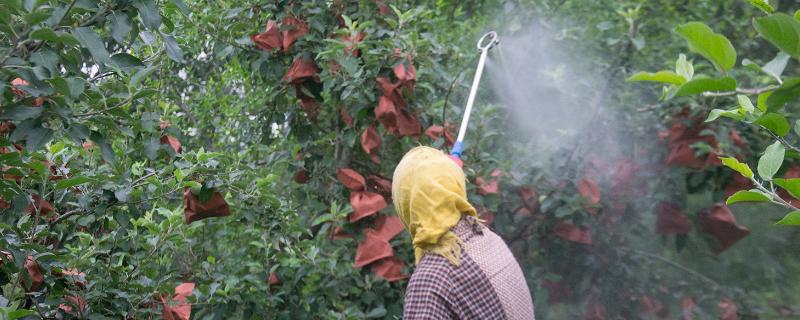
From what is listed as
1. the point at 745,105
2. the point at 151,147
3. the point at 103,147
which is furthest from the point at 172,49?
the point at 745,105

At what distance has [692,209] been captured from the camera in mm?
3551

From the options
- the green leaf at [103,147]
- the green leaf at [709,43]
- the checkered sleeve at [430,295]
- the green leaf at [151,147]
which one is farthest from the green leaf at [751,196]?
the green leaf at [151,147]

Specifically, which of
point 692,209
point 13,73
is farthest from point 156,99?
point 692,209

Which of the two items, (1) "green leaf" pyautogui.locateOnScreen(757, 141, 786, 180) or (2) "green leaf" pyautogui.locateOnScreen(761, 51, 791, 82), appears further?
(1) "green leaf" pyautogui.locateOnScreen(757, 141, 786, 180)

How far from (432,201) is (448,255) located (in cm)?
12

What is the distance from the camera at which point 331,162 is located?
298cm

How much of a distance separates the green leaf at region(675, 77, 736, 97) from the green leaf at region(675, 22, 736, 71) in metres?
0.02

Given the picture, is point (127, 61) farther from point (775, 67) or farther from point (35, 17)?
point (775, 67)

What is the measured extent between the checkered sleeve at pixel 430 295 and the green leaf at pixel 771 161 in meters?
0.85

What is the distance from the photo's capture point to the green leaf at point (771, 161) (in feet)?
3.57

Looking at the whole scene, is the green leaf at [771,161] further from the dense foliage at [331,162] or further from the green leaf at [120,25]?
the green leaf at [120,25]

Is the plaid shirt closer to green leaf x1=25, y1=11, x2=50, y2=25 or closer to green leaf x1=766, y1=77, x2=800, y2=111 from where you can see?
green leaf x1=25, y1=11, x2=50, y2=25

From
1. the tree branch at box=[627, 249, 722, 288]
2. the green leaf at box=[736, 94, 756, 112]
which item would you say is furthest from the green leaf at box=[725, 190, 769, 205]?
the tree branch at box=[627, 249, 722, 288]

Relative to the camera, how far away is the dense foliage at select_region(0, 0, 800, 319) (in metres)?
1.76
